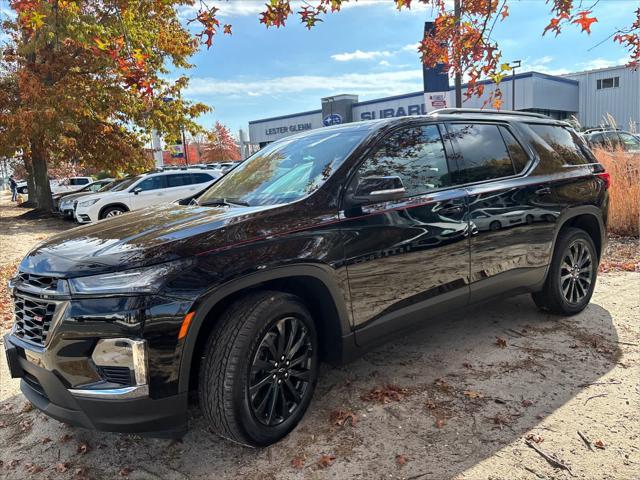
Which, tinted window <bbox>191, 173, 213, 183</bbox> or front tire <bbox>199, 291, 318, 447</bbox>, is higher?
tinted window <bbox>191, 173, 213, 183</bbox>

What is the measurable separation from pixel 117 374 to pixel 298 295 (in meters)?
1.11

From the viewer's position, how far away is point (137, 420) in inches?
92.4

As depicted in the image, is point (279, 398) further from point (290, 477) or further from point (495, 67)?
point (495, 67)

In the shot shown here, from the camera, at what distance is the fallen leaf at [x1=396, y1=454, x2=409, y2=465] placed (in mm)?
2654

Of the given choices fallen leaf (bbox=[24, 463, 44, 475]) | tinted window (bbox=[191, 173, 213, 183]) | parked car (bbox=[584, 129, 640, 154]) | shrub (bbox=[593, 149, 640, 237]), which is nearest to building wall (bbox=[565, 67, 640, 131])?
parked car (bbox=[584, 129, 640, 154])

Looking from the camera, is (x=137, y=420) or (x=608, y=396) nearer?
(x=137, y=420)

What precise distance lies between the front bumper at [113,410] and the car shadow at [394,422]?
0.42 metres

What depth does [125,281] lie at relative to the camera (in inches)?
91.9

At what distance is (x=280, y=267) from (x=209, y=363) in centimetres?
61

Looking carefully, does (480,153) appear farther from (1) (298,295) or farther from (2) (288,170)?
(1) (298,295)

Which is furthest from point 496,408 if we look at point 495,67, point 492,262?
point 495,67

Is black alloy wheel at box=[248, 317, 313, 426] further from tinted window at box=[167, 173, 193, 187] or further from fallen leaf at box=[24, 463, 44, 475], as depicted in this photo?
tinted window at box=[167, 173, 193, 187]

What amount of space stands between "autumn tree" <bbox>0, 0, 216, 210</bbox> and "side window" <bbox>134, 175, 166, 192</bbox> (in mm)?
2270

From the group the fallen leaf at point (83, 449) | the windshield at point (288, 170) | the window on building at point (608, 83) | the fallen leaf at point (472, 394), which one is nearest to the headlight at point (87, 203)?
the windshield at point (288, 170)
